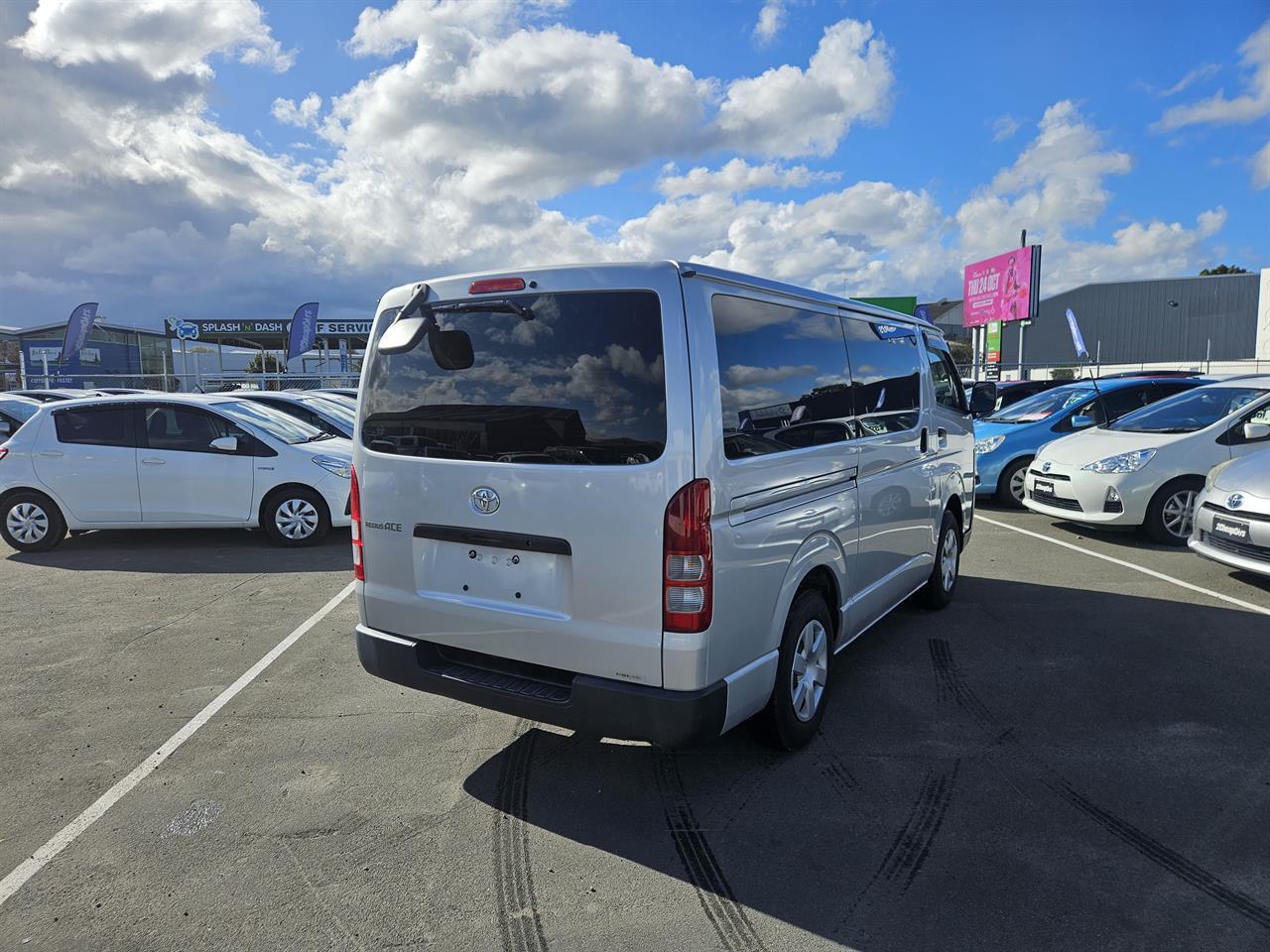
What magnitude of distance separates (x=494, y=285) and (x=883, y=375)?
8.25 feet

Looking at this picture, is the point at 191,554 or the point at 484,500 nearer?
the point at 484,500

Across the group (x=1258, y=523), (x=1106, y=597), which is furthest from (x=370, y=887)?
(x=1258, y=523)

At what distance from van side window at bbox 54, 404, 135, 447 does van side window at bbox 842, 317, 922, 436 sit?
297 inches

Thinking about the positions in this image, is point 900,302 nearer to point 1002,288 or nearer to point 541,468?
point 1002,288

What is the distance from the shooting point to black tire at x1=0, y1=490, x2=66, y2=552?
845 centimetres

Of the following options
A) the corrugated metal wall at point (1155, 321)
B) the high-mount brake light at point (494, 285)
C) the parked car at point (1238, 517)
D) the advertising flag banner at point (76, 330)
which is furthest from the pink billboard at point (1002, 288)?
the advertising flag banner at point (76, 330)

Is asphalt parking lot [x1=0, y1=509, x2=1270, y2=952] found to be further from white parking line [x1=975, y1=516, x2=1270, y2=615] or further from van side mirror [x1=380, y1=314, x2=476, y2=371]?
van side mirror [x1=380, y1=314, x2=476, y2=371]

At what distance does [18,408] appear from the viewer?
568 inches

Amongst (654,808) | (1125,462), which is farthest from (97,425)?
(1125,462)

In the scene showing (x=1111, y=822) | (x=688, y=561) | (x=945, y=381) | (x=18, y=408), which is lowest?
(x=1111, y=822)

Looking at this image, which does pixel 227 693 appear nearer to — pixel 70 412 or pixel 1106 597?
pixel 70 412

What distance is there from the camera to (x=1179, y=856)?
2.99 meters

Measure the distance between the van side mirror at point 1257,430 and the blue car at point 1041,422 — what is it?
2.56 metres

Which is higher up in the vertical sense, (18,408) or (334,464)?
(18,408)
